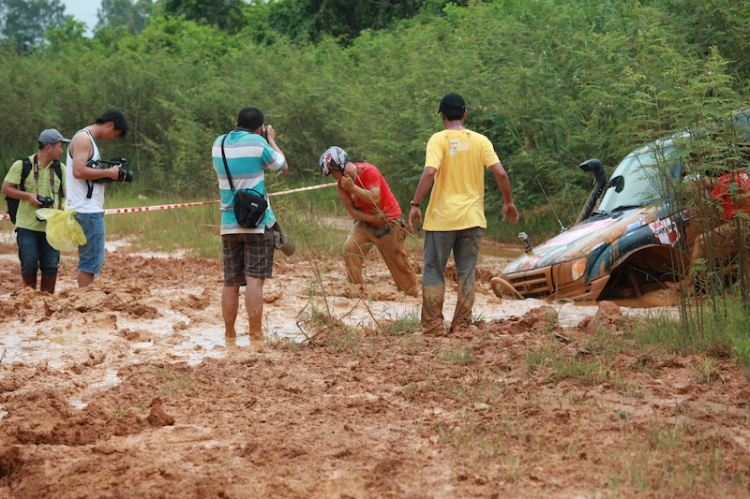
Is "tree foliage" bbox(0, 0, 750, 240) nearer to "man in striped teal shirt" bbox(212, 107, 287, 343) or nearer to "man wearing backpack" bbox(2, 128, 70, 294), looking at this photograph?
"man in striped teal shirt" bbox(212, 107, 287, 343)

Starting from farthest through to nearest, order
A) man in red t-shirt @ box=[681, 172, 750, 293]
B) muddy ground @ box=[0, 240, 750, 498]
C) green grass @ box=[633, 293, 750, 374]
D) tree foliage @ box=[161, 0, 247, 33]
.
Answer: tree foliage @ box=[161, 0, 247, 33], man in red t-shirt @ box=[681, 172, 750, 293], green grass @ box=[633, 293, 750, 374], muddy ground @ box=[0, 240, 750, 498]

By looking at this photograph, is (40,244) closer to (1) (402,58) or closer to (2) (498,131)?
(2) (498,131)

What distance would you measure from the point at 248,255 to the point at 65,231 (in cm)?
208

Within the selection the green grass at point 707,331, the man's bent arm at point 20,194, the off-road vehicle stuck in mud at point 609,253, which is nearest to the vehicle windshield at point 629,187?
the off-road vehicle stuck in mud at point 609,253

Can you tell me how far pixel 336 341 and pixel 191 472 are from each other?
10.00 ft

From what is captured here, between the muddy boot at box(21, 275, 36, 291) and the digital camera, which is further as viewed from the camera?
the muddy boot at box(21, 275, 36, 291)

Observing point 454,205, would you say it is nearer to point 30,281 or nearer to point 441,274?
point 441,274

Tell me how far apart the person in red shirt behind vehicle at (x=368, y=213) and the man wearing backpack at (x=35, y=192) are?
260cm

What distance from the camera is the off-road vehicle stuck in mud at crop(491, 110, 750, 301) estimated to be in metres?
9.08

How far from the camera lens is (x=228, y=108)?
77.6ft

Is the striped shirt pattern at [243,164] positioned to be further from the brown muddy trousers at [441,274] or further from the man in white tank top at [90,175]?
the man in white tank top at [90,175]

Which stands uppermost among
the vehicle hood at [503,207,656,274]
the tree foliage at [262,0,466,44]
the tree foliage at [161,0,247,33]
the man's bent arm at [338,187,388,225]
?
the tree foliage at [161,0,247,33]

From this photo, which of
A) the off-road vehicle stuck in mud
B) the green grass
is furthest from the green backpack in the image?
the green grass

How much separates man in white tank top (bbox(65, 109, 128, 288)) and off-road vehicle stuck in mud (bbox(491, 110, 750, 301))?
12.6 feet
